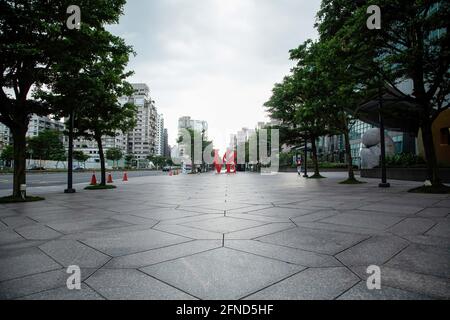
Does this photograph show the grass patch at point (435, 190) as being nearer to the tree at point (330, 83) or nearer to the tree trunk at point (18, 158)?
the tree at point (330, 83)

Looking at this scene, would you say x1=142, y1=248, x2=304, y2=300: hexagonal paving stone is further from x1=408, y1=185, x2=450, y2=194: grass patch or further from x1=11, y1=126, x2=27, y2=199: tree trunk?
x1=408, y1=185, x2=450, y2=194: grass patch

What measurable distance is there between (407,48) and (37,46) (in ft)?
44.4

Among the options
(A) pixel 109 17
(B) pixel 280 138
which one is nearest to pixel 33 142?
(B) pixel 280 138

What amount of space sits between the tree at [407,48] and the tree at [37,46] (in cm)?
902

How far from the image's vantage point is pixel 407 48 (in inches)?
415

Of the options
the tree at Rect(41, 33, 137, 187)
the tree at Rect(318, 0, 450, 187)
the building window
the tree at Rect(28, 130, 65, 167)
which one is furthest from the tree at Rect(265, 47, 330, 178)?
the tree at Rect(28, 130, 65, 167)

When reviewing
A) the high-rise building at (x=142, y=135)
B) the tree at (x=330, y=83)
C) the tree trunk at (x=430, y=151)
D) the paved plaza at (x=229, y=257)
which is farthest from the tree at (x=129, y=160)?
the paved plaza at (x=229, y=257)

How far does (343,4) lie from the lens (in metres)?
12.0

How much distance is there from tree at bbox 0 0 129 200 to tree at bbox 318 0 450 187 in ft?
29.6

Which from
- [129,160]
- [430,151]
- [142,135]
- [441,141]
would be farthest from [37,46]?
[142,135]

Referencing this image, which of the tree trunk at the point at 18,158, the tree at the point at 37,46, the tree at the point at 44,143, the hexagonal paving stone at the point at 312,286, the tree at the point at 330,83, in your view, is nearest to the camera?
the hexagonal paving stone at the point at 312,286

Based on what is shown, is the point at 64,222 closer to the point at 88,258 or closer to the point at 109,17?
the point at 88,258

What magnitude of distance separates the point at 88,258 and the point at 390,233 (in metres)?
4.38

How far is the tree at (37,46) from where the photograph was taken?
812 cm
